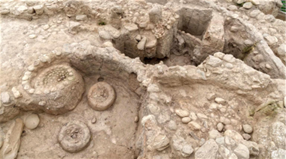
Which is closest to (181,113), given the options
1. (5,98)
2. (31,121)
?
(31,121)

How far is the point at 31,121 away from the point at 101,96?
1294 millimetres

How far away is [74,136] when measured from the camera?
3.27m

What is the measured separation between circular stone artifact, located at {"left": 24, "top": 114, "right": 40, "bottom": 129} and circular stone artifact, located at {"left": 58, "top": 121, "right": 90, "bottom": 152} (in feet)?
1.57

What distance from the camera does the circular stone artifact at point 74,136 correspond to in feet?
10.3

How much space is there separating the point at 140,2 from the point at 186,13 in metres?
1.18

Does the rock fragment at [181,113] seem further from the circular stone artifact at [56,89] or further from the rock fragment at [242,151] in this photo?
the circular stone artifact at [56,89]

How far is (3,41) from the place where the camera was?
3.65 meters

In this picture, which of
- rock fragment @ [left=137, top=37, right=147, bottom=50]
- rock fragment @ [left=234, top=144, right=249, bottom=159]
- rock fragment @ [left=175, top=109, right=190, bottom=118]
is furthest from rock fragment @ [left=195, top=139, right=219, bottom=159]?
rock fragment @ [left=137, top=37, right=147, bottom=50]

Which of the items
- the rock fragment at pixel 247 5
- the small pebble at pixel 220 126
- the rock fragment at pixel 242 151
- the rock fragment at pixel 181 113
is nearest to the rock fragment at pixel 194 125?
the rock fragment at pixel 181 113

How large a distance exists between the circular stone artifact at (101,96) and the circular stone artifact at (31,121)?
0.97m

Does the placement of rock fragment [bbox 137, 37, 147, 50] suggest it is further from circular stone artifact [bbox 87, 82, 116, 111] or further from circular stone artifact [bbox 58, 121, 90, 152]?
circular stone artifact [bbox 58, 121, 90, 152]

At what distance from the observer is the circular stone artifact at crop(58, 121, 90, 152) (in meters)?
3.15

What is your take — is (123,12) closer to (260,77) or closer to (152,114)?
(152,114)

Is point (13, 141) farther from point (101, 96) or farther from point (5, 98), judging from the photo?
point (101, 96)
